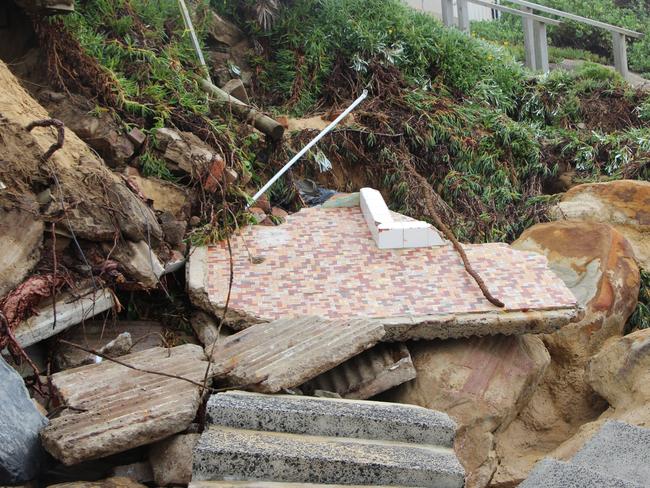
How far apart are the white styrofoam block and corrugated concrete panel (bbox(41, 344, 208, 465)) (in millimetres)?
2086

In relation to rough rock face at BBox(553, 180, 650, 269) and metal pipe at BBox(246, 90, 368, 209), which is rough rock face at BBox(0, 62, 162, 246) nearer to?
metal pipe at BBox(246, 90, 368, 209)

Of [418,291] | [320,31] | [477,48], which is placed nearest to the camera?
[418,291]

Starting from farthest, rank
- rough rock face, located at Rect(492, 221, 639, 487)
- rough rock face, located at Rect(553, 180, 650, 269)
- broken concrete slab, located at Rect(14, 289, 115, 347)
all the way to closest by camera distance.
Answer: rough rock face, located at Rect(553, 180, 650, 269), rough rock face, located at Rect(492, 221, 639, 487), broken concrete slab, located at Rect(14, 289, 115, 347)

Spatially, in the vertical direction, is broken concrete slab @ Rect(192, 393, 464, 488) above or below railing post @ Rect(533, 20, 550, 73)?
above

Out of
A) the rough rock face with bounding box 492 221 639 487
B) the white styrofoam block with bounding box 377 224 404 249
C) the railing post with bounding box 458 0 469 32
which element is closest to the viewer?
the rough rock face with bounding box 492 221 639 487

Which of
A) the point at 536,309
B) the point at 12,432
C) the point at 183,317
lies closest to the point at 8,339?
the point at 12,432

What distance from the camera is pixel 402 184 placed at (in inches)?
348

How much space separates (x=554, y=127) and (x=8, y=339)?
23.1 ft

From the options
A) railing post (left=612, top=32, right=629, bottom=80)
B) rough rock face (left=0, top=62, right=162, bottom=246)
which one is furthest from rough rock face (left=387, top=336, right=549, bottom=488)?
railing post (left=612, top=32, right=629, bottom=80)

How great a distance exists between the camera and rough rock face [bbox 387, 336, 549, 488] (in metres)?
6.09

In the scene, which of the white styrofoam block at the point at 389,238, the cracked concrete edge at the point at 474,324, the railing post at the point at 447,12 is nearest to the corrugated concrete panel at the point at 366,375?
the cracked concrete edge at the point at 474,324

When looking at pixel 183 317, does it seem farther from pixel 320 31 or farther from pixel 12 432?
pixel 320 31

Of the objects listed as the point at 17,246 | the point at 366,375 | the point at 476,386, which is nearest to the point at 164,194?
the point at 17,246

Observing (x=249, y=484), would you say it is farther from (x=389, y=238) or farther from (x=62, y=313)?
(x=389, y=238)
